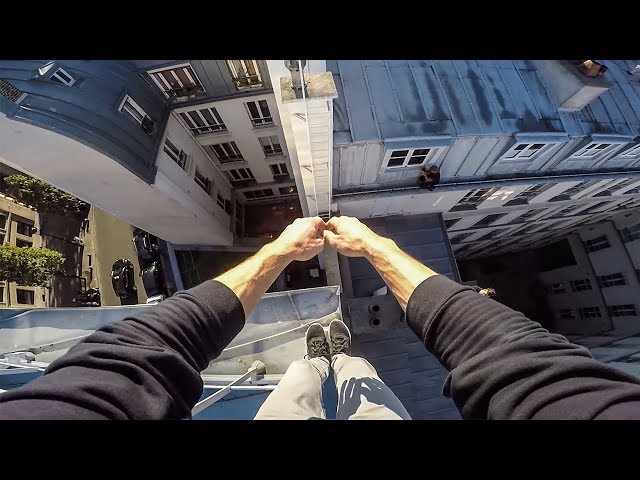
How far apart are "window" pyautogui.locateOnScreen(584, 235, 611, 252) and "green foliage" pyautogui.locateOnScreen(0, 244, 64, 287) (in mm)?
34252

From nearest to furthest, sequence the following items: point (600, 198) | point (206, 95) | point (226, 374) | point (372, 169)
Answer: point (226, 374)
point (372, 169)
point (206, 95)
point (600, 198)

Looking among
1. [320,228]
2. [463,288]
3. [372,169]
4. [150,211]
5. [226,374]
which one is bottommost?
[226,374]

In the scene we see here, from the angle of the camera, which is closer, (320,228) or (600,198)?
(320,228)

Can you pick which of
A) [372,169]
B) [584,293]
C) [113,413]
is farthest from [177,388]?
[584,293]

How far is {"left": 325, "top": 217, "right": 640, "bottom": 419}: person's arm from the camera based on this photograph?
208 cm

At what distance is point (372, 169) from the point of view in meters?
10.2

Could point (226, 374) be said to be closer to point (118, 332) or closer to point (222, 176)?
point (118, 332)

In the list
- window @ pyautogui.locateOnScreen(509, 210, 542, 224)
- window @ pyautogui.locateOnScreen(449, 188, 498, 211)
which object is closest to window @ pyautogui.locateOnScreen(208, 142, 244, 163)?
window @ pyautogui.locateOnScreen(449, 188, 498, 211)

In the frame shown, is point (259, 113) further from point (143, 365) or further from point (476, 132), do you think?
point (143, 365)

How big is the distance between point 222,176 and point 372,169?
9811 mm

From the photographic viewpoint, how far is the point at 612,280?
20516 millimetres

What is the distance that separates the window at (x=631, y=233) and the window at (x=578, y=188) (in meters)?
8.58

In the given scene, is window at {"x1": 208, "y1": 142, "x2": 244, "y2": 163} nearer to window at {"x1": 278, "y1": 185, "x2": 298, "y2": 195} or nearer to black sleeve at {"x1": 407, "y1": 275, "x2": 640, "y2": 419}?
window at {"x1": 278, "y1": 185, "x2": 298, "y2": 195}

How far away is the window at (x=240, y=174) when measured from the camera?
1720 cm
